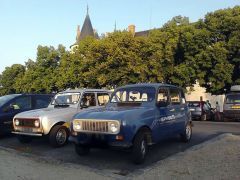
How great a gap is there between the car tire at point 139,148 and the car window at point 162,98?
1265 mm

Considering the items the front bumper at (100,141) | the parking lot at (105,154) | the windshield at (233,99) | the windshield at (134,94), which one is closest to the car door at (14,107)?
the parking lot at (105,154)

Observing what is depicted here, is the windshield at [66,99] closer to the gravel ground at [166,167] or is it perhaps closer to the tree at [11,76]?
the gravel ground at [166,167]

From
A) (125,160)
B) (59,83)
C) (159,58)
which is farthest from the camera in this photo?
(59,83)

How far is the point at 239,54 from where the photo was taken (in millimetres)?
30219

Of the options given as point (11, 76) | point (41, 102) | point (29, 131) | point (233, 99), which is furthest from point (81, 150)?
point (11, 76)

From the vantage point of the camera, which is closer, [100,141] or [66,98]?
[100,141]

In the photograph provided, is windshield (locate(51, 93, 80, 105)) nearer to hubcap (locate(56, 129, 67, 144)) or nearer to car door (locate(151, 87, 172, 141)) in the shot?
hubcap (locate(56, 129, 67, 144))

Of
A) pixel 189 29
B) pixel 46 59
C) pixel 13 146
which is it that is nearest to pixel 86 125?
pixel 13 146

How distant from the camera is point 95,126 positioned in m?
8.60

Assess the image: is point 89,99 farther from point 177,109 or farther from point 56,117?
point 177,109

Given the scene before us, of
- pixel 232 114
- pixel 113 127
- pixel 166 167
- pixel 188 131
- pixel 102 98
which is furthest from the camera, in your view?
pixel 232 114

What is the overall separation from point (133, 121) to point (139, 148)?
2.16 feet

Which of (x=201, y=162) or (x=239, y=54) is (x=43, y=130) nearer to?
(x=201, y=162)

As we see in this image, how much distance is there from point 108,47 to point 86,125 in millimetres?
24981
